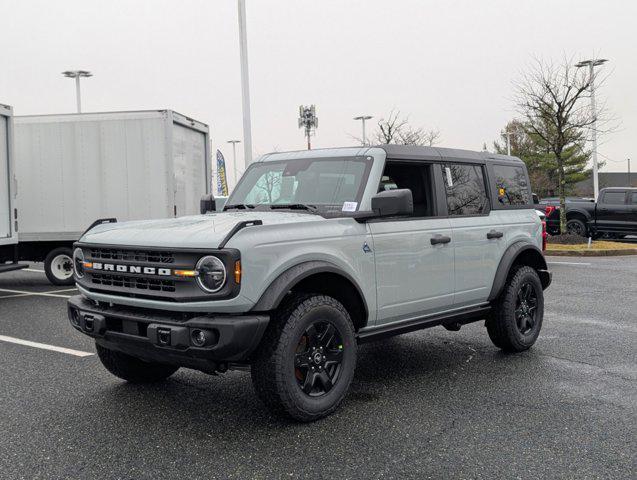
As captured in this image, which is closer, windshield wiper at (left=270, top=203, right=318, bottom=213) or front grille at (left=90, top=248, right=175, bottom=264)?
front grille at (left=90, top=248, right=175, bottom=264)

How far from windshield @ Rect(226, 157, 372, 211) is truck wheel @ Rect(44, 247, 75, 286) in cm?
736

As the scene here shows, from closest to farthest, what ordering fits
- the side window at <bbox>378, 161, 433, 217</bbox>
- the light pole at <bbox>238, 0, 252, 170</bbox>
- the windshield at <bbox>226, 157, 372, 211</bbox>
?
the windshield at <bbox>226, 157, 372, 211</bbox> < the side window at <bbox>378, 161, 433, 217</bbox> < the light pole at <bbox>238, 0, 252, 170</bbox>

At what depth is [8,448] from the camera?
394cm

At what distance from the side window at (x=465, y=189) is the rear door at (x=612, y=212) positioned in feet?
57.7

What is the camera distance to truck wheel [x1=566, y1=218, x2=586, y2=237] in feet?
72.6

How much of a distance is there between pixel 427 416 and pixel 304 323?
3.58ft

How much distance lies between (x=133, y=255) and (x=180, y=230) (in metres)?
0.37

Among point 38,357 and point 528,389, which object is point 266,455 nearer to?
point 528,389

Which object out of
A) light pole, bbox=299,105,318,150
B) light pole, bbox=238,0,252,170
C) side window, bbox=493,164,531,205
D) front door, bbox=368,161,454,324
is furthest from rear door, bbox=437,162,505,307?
light pole, bbox=299,105,318,150

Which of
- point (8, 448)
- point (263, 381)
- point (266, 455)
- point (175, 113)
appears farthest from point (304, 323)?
point (175, 113)

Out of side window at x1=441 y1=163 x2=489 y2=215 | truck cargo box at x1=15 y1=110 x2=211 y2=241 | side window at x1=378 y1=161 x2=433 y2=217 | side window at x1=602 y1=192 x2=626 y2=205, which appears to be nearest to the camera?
side window at x1=378 y1=161 x2=433 y2=217

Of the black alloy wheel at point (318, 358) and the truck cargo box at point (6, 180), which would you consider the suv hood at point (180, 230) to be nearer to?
the black alloy wheel at point (318, 358)

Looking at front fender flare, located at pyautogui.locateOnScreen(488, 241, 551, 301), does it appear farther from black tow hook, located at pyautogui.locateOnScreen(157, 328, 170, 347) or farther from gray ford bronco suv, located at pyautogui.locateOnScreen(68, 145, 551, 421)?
black tow hook, located at pyautogui.locateOnScreen(157, 328, 170, 347)

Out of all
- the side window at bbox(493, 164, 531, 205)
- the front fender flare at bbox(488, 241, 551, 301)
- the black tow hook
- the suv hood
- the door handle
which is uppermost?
the side window at bbox(493, 164, 531, 205)
